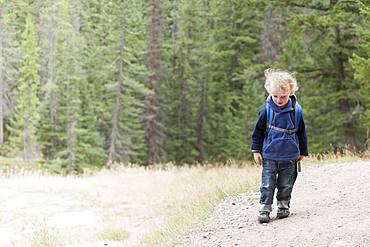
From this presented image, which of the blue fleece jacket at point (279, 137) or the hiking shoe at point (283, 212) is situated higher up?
the blue fleece jacket at point (279, 137)

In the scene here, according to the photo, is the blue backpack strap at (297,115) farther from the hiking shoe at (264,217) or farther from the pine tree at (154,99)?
the pine tree at (154,99)

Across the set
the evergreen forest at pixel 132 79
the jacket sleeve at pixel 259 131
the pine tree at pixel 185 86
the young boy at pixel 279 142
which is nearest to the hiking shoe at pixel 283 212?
the young boy at pixel 279 142

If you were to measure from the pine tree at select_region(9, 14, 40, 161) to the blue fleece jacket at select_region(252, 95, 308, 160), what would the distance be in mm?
23060

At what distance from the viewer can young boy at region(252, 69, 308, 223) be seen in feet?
20.4

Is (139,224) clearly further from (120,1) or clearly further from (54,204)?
(120,1)

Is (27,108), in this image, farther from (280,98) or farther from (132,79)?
(280,98)

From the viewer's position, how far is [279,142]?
6258 millimetres

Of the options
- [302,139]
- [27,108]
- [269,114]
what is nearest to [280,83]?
[269,114]

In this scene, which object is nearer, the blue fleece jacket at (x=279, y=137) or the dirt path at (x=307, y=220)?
the dirt path at (x=307, y=220)

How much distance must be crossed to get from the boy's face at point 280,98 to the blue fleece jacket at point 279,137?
48 mm

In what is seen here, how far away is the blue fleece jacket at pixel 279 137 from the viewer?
6.24m

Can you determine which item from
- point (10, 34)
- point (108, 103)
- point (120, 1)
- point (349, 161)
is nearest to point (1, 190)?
point (349, 161)

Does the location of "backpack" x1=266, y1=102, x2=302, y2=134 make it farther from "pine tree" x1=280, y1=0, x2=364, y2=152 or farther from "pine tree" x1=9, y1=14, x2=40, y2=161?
"pine tree" x1=9, y1=14, x2=40, y2=161

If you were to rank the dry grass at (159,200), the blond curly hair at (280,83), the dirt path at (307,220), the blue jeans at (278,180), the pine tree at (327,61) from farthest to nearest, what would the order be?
the pine tree at (327,61), the dry grass at (159,200), the blue jeans at (278,180), the blond curly hair at (280,83), the dirt path at (307,220)
